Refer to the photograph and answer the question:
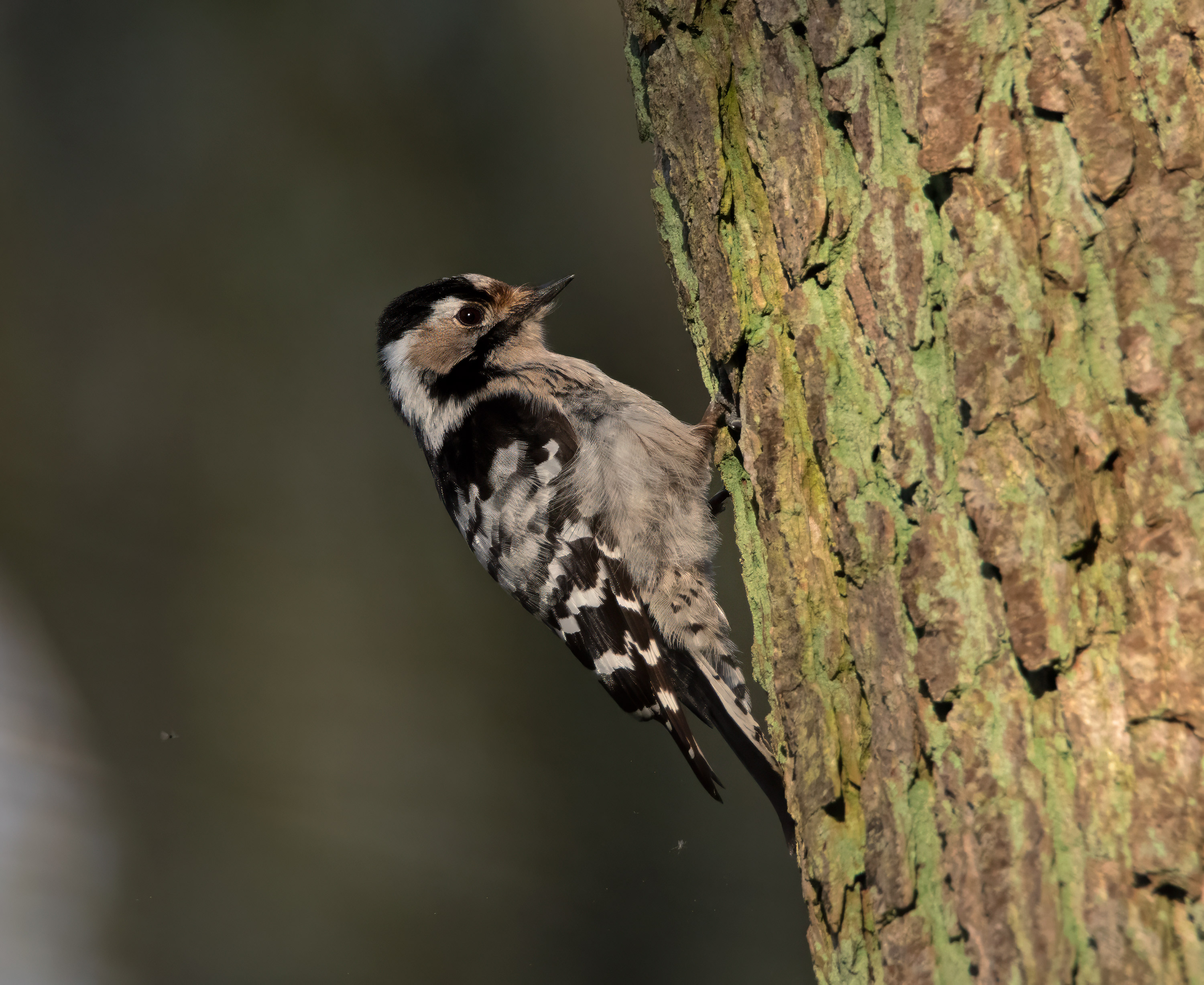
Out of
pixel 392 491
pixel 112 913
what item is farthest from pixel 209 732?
pixel 392 491

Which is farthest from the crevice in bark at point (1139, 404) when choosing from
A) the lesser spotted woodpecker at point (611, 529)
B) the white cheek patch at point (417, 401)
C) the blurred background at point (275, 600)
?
the blurred background at point (275, 600)

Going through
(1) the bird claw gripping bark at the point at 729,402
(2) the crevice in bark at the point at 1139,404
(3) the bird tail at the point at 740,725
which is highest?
(2) the crevice in bark at the point at 1139,404

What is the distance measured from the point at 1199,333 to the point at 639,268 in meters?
3.07

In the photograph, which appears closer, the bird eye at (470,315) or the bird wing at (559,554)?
the bird wing at (559,554)

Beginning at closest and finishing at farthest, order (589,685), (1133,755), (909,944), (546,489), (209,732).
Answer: (1133,755)
(909,944)
(546,489)
(209,732)
(589,685)

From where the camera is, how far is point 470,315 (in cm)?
332

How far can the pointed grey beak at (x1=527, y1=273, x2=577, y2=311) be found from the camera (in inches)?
131

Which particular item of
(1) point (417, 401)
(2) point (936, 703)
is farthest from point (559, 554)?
(2) point (936, 703)

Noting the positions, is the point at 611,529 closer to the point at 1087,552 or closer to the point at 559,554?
the point at 559,554

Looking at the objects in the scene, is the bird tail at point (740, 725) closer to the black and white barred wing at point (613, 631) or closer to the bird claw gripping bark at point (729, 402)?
the black and white barred wing at point (613, 631)

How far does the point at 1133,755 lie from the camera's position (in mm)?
1018

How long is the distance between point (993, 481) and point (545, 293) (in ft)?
7.86

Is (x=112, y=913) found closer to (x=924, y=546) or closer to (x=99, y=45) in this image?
Answer: (x=99, y=45)

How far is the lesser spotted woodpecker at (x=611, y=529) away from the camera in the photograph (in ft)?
8.79
